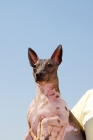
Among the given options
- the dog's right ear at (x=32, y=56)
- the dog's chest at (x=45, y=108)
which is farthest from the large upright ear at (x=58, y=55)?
the dog's chest at (x=45, y=108)

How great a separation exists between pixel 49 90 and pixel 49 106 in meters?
0.20

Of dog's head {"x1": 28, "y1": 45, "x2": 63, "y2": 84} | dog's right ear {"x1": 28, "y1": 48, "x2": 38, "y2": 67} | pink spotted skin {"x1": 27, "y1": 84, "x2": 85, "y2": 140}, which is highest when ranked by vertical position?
dog's right ear {"x1": 28, "y1": 48, "x2": 38, "y2": 67}

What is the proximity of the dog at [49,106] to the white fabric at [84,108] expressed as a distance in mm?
178

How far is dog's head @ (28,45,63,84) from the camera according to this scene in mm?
3934

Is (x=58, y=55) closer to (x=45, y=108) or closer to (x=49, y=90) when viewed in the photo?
(x=49, y=90)

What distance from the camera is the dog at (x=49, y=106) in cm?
375

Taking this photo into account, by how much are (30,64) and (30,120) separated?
582 millimetres

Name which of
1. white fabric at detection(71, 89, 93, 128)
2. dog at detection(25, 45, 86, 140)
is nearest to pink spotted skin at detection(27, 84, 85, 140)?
dog at detection(25, 45, 86, 140)

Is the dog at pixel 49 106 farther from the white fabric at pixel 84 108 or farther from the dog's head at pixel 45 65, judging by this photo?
the white fabric at pixel 84 108

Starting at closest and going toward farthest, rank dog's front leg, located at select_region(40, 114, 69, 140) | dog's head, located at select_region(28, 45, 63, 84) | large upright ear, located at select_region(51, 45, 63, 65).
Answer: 1. dog's front leg, located at select_region(40, 114, 69, 140)
2. dog's head, located at select_region(28, 45, 63, 84)
3. large upright ear, located at select_region(51, 45, 63, 65)

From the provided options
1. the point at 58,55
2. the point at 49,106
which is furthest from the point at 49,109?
the point at 58,55

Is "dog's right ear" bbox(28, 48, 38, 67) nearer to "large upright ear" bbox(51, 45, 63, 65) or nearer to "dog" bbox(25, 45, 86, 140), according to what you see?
"dog" bbox(25, 45, 86, 140)

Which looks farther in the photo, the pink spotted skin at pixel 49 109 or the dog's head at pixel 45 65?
the dog's head at pixel 45 65

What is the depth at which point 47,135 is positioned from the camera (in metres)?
3.69
